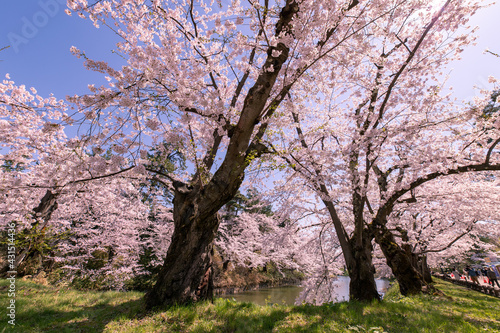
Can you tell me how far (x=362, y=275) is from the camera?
20.3ft

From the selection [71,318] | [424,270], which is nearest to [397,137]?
[71,318]

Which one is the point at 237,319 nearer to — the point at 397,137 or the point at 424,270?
the point at 397,137

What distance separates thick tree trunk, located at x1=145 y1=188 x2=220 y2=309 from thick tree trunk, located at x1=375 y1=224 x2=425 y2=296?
5.67m

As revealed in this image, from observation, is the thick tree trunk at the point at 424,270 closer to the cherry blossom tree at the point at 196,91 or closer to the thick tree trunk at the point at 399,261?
the thick tree trunk at the point at 399,261

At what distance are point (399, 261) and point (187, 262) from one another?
7.51m

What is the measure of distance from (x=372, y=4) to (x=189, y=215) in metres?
6.13

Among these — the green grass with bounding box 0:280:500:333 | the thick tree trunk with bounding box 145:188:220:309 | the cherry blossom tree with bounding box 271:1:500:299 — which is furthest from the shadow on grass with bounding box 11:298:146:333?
the cherry blossom tree with bounding box 271:1:500:299

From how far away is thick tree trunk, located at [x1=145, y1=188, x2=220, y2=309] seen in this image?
4.59m

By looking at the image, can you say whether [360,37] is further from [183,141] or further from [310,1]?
[183,141]

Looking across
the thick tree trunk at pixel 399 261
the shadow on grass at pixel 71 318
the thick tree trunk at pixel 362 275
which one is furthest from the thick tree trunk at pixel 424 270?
the shadow on grass at pixel 71 318

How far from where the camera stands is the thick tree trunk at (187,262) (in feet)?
15.1

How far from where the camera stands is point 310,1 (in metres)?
4.62

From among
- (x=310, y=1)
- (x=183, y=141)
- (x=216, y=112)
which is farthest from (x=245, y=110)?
(x=310, y=1)

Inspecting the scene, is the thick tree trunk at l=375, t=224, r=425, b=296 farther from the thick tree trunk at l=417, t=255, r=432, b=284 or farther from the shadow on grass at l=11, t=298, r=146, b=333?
the shadow on grass at l=11, t=298, r=146, b=333
